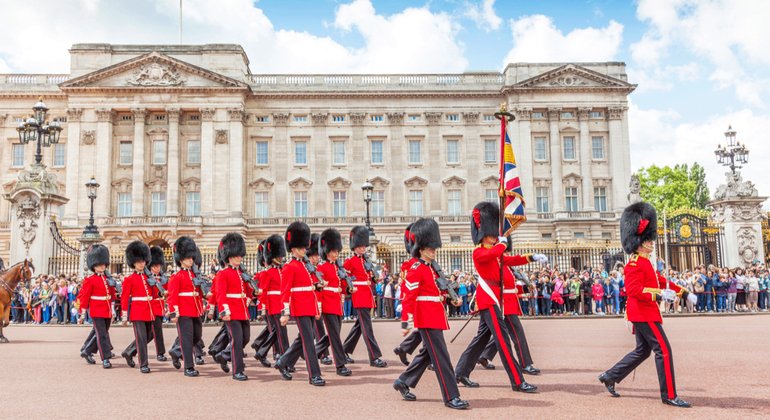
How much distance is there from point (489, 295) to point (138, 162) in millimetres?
37281

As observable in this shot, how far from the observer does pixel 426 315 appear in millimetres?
6309

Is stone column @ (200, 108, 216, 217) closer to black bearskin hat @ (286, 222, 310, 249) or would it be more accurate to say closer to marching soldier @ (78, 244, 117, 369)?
marching soldier @ (78, 244, 117, 369)

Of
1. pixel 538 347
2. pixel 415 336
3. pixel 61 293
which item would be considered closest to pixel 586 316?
pixel 538 347

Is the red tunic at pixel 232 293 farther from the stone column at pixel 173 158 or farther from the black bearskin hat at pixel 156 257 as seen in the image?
the stone column at pixel 173 158

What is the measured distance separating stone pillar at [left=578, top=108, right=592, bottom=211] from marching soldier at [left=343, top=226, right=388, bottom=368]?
112 feet

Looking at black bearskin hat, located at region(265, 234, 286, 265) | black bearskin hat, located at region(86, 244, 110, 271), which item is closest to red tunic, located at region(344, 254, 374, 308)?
black bearskin hat, located at region(265, 234, 286, 265)

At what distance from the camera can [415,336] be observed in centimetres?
807

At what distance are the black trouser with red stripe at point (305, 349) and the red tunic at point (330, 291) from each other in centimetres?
53

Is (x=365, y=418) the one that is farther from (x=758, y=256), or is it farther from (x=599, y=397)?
(x=758, y=256)

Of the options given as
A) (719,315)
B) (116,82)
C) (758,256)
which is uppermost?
(116,82)

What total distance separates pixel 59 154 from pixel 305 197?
1702 centimetres

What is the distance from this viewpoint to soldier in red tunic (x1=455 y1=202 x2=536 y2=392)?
6.65m

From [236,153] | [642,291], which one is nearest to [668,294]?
[642,291]

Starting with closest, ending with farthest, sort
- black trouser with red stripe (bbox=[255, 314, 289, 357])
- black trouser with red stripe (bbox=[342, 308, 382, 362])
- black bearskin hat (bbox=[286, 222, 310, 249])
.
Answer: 1. black bearskin hat (bbox=[286, 222, 310, 249])
2. black trouser with red stripe (bbox=[255, 314, 289, 357])
3. black trouser with red stripe (bbox=[342, 308, 382, 362])
